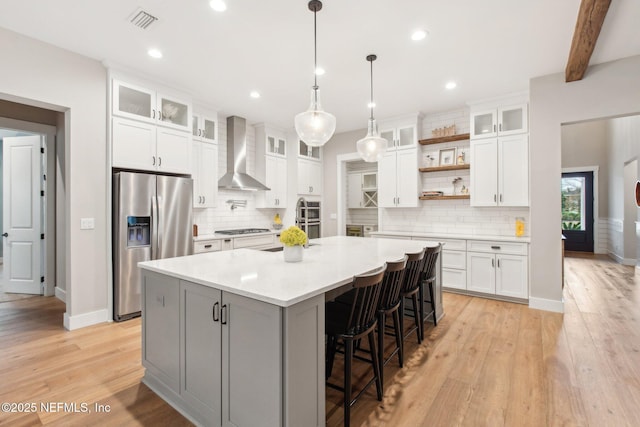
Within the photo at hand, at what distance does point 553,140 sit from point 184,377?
462cm

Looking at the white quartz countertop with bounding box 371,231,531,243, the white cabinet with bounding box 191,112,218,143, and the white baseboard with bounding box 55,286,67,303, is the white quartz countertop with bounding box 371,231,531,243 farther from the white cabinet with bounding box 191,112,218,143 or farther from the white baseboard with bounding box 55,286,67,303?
the white baseboard with bounding box 55,286,67,303

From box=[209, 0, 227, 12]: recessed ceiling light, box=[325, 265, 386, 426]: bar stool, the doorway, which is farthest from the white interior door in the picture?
the doorway

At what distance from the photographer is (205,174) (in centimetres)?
475

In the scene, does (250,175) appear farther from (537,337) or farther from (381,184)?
(537,337)

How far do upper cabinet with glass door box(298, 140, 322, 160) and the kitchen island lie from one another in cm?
416

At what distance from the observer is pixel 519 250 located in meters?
4.13

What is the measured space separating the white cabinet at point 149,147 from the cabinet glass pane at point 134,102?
0.45ft

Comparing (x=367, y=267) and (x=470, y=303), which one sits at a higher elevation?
(x=367, y=267)

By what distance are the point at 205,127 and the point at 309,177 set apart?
2.25 metres

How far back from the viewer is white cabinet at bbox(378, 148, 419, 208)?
5.30m

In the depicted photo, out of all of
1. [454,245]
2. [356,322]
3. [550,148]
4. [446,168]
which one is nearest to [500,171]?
[550,148]

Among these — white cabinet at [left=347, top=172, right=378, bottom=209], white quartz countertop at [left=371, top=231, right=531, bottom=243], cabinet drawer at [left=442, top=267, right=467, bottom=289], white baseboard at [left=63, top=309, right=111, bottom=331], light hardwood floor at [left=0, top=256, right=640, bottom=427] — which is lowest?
light hardwood floor at [left=0, top=256, right=640, bottom=427]

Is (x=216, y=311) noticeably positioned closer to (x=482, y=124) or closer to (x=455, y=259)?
(x=455, y=259)

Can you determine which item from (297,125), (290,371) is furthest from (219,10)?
(290,371)
